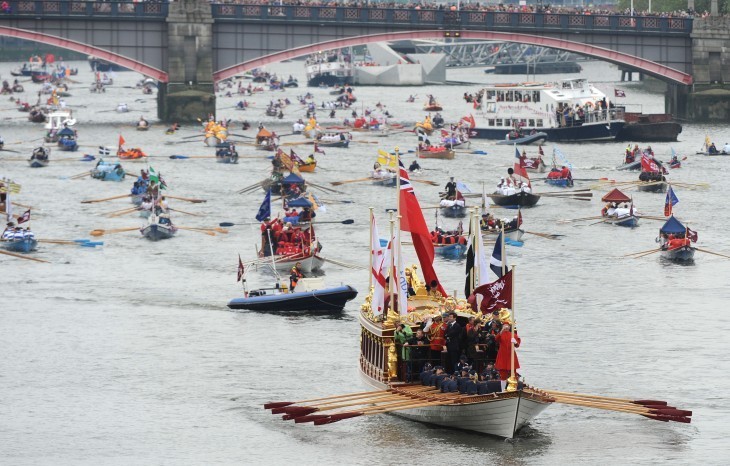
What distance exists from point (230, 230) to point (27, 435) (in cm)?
4354

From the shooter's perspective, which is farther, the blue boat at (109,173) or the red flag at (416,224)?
the blue boat at (109,173)

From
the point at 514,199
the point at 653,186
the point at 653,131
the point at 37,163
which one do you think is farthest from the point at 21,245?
the point at 653,131

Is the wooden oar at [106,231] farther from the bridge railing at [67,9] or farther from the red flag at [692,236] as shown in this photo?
the bridge railing at [67,9]

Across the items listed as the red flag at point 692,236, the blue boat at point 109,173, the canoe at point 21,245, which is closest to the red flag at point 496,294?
the red flag at point 692,236

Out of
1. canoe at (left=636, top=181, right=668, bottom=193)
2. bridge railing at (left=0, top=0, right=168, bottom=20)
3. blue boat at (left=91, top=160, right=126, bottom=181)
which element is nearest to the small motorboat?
canoe at (left=636, top=181, right=668, bottom=193)

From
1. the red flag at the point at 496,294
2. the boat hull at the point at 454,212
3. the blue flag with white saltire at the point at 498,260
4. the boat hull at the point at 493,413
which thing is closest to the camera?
the boat hull at the point at 493,413

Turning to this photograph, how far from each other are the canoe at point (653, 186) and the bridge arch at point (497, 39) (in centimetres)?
4653

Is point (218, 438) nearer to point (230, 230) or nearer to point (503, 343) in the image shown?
point (503, 343)

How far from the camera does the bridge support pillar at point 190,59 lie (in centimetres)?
15775

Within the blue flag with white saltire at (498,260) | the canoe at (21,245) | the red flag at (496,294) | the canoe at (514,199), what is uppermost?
the blue flag with white saltire at (498,260)

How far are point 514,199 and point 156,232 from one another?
79.9 ft

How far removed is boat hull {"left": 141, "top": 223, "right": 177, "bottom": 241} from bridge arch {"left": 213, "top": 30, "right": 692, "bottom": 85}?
66276mm

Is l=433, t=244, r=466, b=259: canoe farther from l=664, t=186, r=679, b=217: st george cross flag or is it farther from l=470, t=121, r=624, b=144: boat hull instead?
l=470, t=121, r=624, b=144: boat hull

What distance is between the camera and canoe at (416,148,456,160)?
445 feet
